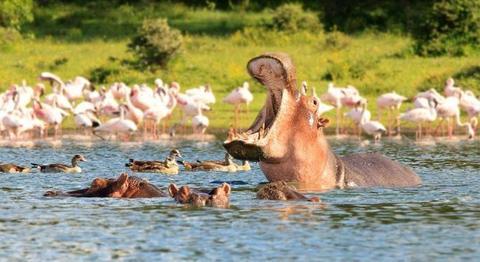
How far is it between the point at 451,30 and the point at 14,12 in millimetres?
12292

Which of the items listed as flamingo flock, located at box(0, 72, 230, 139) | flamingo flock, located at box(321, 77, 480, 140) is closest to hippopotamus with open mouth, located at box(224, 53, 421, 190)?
flamingo flock, located at box(321, 77, 480, 140)

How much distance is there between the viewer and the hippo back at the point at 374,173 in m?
15.0

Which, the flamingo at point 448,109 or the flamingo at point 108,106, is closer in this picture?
the flamingo at point 448,109

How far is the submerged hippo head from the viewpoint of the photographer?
1320 cm

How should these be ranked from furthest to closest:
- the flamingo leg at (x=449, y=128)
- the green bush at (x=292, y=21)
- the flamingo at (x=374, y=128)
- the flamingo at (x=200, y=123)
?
the green bush at (x=292, y=21), the flamingo leg at (x=449, y=128), the flamingo at (x=200, y=123), the flamingo at (x=374, y=128)

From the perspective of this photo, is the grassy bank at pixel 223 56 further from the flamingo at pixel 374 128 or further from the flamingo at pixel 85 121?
the flamingo at pixel 374 128

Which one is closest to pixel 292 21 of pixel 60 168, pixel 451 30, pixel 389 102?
pixel 451 30

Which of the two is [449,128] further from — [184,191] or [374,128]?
[184,191]

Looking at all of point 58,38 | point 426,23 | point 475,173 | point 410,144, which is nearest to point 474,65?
point 426,23

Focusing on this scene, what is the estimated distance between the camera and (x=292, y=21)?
4181cm

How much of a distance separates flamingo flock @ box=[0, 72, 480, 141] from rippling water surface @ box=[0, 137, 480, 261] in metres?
9.78

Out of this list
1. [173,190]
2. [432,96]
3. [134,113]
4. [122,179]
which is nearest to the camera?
[173,190]

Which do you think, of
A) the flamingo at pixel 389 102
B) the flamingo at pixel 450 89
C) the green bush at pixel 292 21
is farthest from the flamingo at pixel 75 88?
the green bush at pixel 292 21

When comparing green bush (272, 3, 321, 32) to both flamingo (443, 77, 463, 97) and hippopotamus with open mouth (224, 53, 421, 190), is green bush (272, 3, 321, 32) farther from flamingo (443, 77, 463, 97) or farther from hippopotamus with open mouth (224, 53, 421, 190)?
hippopotamus with open mouth (224, 53, 421, 190)
